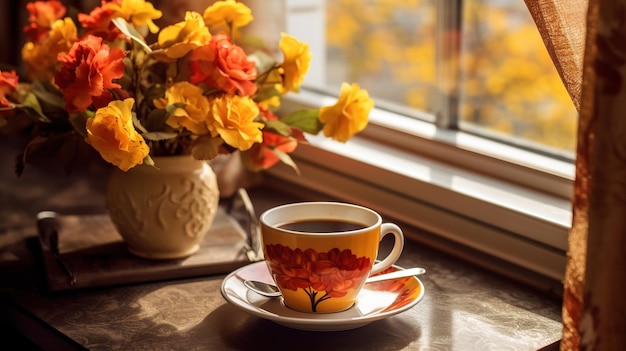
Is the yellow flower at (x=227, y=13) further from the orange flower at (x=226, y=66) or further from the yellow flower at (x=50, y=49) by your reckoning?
the yellow flower at (x=50, y=49)

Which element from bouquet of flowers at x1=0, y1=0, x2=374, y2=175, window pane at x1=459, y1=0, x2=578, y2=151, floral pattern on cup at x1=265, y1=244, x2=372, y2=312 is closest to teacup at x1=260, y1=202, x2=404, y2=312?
floral pattern on cup at x1=265, y1=244, x2=372, y2=312

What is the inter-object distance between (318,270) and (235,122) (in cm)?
22

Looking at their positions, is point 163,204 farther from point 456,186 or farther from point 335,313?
point 456,186

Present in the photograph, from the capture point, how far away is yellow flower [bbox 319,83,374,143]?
1.13 metres

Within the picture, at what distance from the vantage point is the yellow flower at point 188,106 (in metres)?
1.07

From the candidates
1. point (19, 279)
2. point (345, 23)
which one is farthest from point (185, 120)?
point (345, 23)

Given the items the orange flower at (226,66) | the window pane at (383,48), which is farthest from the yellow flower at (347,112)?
the window pane at (383,48)

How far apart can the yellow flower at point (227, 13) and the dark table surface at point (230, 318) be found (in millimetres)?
336

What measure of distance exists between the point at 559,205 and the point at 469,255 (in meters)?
0.14

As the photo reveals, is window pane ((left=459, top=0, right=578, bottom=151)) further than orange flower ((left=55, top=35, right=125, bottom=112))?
Yes

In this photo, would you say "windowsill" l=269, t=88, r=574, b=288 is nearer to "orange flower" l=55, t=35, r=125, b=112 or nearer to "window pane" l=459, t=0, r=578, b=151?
"orange flower" l=55, t=35, r=125, b=112

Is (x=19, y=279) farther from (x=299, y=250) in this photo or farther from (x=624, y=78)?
(x=624, y=78)

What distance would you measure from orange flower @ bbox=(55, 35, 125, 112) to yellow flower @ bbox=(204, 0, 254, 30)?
16 cm

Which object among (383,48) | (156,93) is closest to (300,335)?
(156,93)
